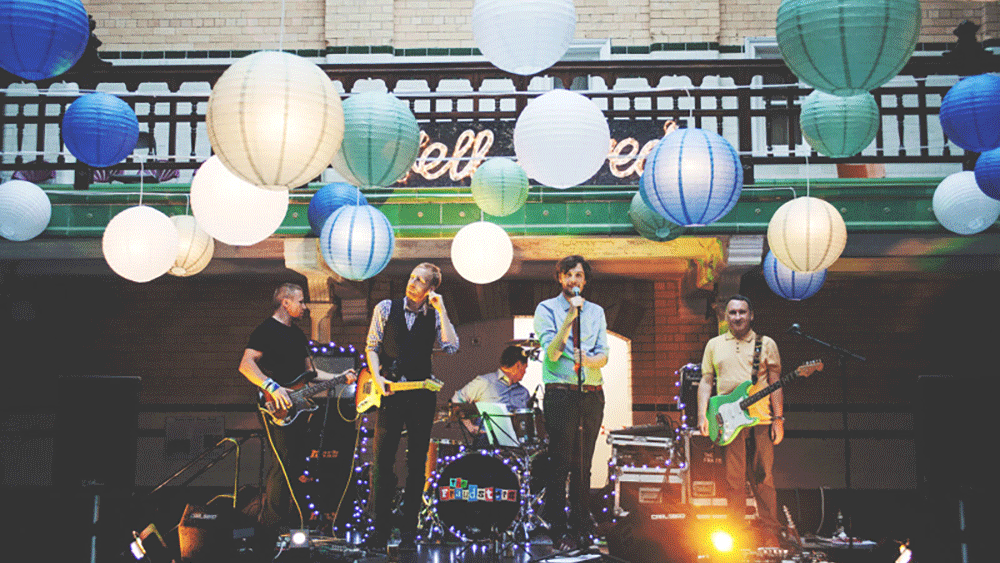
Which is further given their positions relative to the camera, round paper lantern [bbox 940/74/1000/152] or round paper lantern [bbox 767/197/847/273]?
round paper lantern [bbox 767/197/847/273]

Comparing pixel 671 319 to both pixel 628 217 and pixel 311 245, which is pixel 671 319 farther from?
pixel 311 245

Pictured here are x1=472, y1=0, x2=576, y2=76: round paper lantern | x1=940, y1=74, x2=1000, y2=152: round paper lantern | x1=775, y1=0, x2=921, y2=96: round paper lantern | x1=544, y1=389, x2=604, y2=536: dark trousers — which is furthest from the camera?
x1=544, y1=389, x2=604, y2=536: dark trousers

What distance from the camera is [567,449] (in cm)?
518

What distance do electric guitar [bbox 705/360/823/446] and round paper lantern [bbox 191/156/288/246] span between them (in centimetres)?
348

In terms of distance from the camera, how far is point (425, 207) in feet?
25.3

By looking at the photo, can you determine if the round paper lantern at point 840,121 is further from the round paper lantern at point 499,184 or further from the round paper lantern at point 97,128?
the round paper lantern at point 97,128

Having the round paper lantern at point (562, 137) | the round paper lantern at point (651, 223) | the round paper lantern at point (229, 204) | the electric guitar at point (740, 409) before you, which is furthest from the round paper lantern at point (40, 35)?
the electric guitar at point (740, 409)

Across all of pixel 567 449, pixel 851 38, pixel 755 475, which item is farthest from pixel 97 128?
pixel 755 475

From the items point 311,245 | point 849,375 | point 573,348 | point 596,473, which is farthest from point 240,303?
point 849,375

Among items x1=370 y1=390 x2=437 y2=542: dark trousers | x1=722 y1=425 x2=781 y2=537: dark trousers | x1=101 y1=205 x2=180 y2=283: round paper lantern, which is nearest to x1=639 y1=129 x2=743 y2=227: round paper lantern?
x1=370 y1=390 x2=437 y2=542: dark trousers

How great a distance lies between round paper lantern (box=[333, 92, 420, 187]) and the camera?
4324mm

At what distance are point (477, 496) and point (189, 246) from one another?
10.0 feet

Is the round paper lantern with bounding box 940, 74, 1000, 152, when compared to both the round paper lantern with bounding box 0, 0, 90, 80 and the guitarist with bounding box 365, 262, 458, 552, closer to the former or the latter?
the guitarist with bounding box 365, 262, 458, 552

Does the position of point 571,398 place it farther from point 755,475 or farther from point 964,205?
point 964,205
